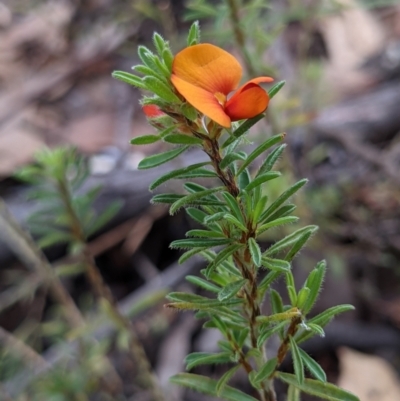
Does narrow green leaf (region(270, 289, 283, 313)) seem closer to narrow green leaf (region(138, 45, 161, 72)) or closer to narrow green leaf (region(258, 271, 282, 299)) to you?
narrow green leaf (region(258, 271, 282, 299))

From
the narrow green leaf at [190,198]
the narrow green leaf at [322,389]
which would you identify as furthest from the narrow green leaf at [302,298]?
the narrow green leaf at [190,198]

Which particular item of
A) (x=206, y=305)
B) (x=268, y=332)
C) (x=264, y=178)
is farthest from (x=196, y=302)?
(x=264, y=178)

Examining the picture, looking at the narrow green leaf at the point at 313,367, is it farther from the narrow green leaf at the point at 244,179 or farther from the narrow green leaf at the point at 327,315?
the narrow green leaf at the point at 244,179

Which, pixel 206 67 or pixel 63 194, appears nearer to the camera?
pixel 206 67

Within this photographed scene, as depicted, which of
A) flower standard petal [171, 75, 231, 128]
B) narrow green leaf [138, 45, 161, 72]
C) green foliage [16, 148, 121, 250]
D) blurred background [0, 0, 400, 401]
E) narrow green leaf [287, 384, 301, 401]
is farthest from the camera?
blurred background [0, 0, 400, 401]

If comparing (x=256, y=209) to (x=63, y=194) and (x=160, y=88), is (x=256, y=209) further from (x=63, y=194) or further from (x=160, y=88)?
(x=63, y=194)

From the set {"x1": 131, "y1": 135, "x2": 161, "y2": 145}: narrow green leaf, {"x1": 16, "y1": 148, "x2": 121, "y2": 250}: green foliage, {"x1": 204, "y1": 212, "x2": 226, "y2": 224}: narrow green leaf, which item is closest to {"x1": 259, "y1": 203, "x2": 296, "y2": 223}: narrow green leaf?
{"x1": 204, "y1": 212, "x2": 226, "y2": 224}: narrow green leaf

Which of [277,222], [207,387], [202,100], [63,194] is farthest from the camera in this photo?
[63,194]
